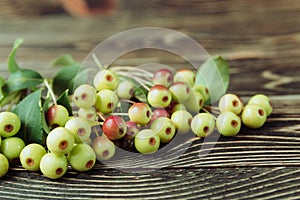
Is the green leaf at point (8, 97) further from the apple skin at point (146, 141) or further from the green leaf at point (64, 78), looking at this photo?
the apple skin at point (146, 141)

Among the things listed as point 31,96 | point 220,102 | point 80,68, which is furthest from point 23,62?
point 220,102

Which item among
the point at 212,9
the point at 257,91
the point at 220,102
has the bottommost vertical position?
the point at 220,102

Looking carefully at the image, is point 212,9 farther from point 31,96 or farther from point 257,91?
point 31,96

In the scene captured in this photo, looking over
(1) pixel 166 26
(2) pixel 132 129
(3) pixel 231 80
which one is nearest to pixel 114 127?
(2) pixel 132 129

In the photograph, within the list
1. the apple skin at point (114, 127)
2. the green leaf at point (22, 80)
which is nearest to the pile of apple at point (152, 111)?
the apple skin at point (114, 127)

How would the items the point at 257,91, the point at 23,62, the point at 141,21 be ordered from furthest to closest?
the point at 141,21 → the point at 23,62 → the point at 257,91

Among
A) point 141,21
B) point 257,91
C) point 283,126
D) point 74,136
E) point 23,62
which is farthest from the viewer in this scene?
point 141,21

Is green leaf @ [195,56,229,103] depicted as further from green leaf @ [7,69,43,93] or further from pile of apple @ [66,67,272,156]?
green leaf @ [7,69,43,93]
